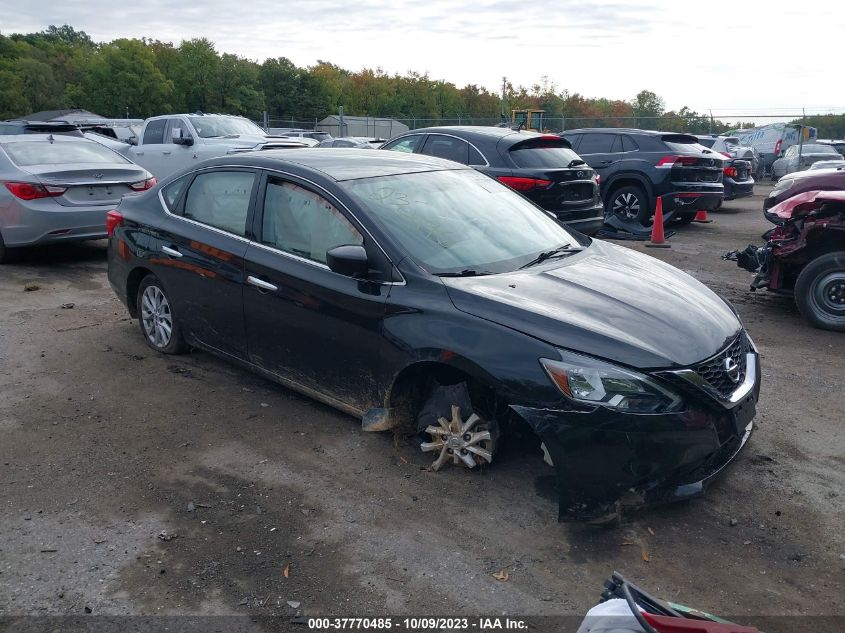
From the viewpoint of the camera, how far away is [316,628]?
9.92 ft

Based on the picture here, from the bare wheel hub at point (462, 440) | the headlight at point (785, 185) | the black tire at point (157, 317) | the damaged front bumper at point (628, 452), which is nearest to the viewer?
the damaged front bumper at point (628, 452)

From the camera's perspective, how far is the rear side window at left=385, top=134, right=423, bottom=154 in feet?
35.9

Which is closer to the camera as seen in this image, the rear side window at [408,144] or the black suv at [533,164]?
the black suv at [533,164]

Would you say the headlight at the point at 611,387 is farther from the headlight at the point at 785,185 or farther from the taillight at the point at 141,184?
the headlight at the point at 785,185

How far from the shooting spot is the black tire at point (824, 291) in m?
7.09

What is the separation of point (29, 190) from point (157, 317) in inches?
163

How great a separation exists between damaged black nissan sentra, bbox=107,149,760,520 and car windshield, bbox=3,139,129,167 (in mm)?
4481

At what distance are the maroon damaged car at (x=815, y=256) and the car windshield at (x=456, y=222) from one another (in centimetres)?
319

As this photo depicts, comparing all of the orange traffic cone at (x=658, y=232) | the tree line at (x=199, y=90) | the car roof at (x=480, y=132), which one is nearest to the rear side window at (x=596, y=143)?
the orange traffic cone at (x=658, y=232)

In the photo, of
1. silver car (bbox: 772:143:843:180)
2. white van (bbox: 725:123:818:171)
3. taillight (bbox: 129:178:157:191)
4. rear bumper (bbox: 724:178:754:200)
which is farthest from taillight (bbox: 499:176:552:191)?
white van (bbox: 725:123:818:171)

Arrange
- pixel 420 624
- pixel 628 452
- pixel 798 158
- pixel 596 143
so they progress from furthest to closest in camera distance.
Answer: pixel 798 158, pixel 596 143, pixel 628 452, pixel 420 624

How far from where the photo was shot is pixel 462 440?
161 inches

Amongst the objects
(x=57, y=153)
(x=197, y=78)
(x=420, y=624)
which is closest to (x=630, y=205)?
(x=57, y=153)

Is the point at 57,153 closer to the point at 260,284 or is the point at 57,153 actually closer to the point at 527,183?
the point at 527,183
